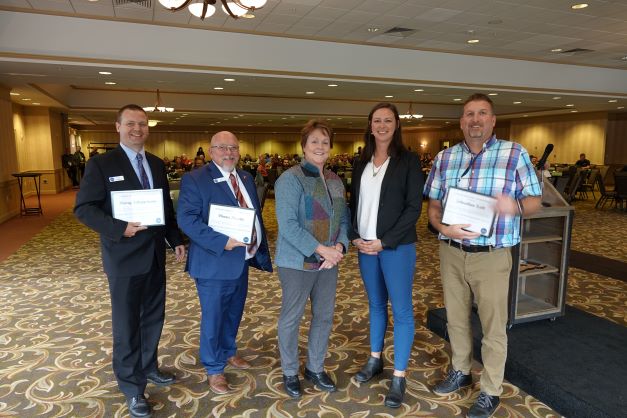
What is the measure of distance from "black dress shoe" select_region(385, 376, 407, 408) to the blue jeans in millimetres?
76

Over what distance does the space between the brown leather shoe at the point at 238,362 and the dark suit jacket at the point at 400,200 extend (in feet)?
4.45

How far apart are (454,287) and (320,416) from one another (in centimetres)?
104

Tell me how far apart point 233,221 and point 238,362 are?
1.15m

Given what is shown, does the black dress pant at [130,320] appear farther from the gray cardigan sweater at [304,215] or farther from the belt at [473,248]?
the belt at [473,248]

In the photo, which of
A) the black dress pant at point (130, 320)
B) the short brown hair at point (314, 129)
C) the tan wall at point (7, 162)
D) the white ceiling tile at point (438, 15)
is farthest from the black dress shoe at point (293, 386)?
the tan wall at point (7, 162)

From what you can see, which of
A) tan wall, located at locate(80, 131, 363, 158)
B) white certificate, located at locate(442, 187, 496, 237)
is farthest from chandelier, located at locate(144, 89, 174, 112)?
white certificate, located at locate(442, 187, 496, 237)

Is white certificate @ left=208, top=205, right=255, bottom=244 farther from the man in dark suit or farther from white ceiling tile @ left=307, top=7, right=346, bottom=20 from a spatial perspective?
white ceiling tile @ left=307, top=7, right=346, bottom=20

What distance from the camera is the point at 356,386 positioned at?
277 centimetres

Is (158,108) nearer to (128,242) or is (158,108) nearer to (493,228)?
(128,242)

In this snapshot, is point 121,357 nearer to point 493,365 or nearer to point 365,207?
point 365,207

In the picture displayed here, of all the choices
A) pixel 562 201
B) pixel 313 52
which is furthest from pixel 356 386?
pixel 313 52

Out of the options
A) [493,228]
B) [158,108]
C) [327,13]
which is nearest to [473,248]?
[493,228]

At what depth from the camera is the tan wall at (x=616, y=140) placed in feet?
55.9

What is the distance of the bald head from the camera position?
2537 millimetres
